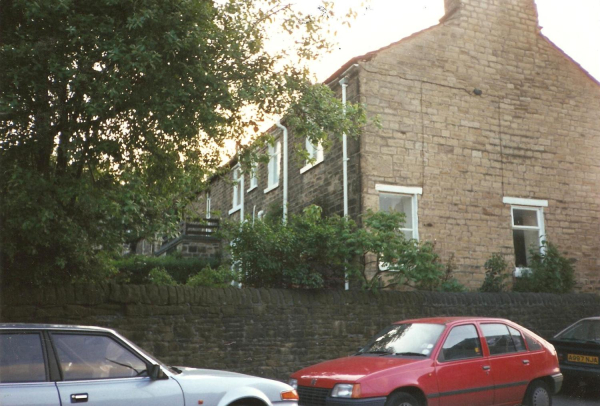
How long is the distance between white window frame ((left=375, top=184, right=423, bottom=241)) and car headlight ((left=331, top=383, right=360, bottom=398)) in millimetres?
8969

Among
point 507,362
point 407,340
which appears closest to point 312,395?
point 407,340

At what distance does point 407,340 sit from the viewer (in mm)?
8805

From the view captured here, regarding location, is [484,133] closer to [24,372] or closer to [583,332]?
[583,332]

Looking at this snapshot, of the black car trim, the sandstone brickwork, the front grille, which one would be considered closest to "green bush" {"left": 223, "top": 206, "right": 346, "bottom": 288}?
the sandstone brickwork

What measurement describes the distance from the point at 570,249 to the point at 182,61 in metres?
13.6

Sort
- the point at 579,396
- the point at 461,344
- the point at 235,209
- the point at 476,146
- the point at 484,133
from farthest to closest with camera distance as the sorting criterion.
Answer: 1. the point at 235,209
2. the point at 484,133
3. the point at 476,146
4. the point at 579,396
5. the point at 461,344

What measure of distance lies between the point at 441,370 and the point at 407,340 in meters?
0.81

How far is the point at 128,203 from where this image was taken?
941cm

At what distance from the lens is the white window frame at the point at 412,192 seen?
53.2ft

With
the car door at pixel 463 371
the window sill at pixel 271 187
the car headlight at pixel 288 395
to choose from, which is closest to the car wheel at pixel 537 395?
the car door at pixel 463 371

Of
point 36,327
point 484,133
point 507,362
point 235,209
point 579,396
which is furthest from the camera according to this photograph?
point 235,209

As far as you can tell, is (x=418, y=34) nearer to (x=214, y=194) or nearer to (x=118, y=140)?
(x=118, y=140)

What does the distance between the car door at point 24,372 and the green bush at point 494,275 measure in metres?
12.9

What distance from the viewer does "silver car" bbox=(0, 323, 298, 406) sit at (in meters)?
4.98
